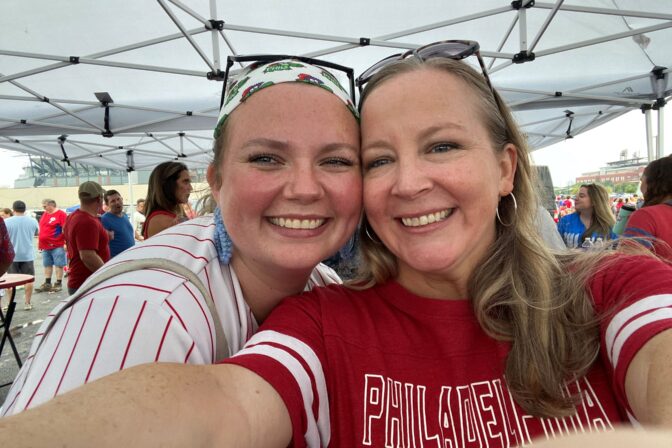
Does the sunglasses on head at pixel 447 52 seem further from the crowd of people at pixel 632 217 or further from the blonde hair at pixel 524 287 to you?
the crowd of people at pixel 632 217

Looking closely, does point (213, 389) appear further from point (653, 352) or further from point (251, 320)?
point (653, 352)

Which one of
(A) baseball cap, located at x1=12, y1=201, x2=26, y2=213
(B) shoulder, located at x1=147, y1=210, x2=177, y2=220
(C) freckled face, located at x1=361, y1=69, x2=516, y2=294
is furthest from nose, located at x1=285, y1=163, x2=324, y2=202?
(A) baseball cap, located at x1=12, y1=201, x2=26, y2=213

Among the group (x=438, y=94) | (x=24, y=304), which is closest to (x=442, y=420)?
(x=438, y=94)

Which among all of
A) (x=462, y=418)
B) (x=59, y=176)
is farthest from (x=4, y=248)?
(x=59, y=176)

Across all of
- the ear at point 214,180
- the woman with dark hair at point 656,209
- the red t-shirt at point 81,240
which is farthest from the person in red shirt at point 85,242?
the woman with dark hair at point 656,209

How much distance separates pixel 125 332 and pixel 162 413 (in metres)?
0.24

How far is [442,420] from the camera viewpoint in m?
0.94

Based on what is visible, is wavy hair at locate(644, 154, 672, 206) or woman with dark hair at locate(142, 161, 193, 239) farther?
woman with dark hair at locate(142, 161, 193, 239)

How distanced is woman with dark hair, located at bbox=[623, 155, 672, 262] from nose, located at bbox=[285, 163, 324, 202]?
225cm

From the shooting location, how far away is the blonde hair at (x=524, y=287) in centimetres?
98

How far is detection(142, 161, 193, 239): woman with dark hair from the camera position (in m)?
3.56

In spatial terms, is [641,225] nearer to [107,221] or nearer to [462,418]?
[462,418]

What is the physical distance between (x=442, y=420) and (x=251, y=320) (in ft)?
1.95

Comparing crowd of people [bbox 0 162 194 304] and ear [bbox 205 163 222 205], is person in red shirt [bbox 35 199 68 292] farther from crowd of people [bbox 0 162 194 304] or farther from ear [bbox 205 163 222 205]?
ear [bbox 205 163 222 205]
